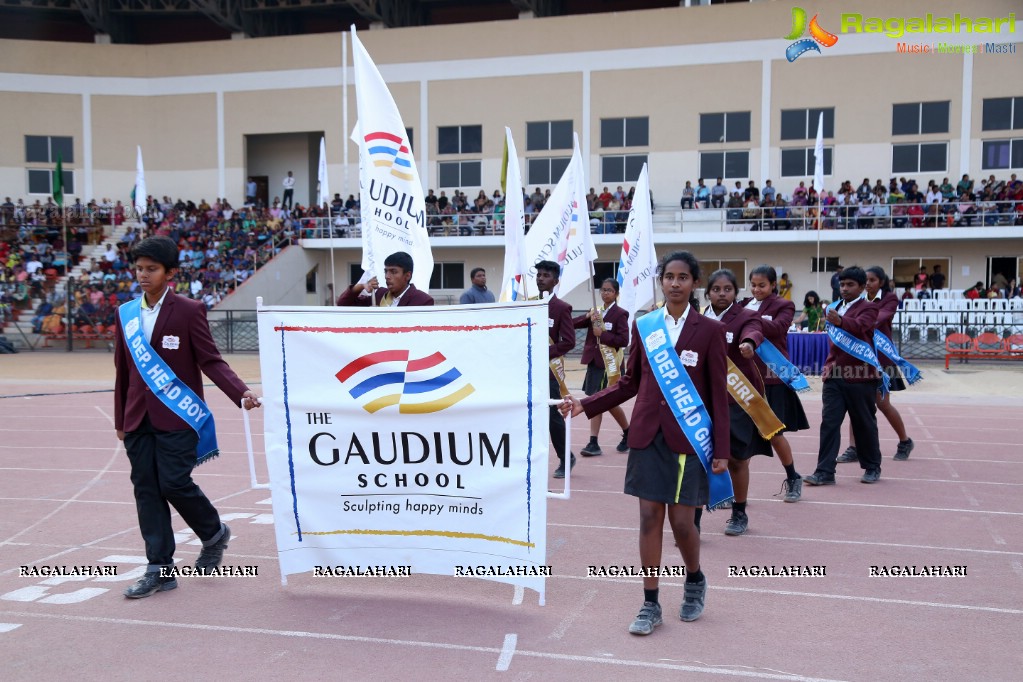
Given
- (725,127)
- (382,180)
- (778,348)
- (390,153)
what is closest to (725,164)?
(725,127)

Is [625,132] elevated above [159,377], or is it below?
above

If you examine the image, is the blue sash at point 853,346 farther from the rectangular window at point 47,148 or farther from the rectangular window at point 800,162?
the rectangular window at point 47,148

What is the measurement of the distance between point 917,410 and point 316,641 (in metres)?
12.1

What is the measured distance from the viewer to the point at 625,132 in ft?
110

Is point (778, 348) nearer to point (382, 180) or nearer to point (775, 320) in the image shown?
point (775, 320)

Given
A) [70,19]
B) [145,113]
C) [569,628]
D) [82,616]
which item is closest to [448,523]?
[569,628]

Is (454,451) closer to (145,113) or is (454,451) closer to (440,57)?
(440,57)

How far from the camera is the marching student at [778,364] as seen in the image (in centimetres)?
757

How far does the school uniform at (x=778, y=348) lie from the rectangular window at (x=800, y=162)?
2544 centimetres

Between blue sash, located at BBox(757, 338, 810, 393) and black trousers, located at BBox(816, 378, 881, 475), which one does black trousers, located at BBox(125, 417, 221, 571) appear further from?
black trousers, located at BBox(816, 378, 881, 475)

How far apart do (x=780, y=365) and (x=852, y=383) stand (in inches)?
46.4

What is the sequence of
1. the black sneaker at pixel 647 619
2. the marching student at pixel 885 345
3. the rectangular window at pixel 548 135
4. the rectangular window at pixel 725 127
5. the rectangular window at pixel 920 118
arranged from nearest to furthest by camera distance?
the black sneaker at pixel 647 619 < the marching student at pixel 885 345 < the rectangular window at pixel 920 118 < the rectangular window at pixel 725 127 < the rectangular window at pixel 548 135

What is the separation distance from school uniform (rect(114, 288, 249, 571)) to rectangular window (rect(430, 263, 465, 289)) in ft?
94.0

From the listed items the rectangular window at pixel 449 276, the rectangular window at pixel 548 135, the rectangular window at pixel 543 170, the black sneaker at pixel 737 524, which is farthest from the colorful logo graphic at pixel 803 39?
the black sneaker at pixel 737 524
